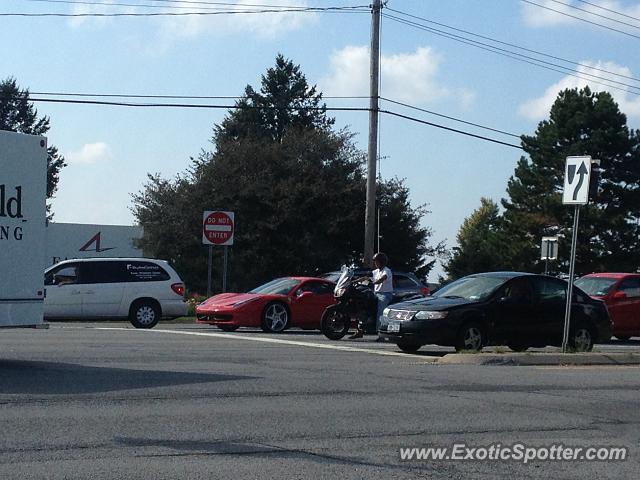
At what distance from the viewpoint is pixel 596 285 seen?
25547mm

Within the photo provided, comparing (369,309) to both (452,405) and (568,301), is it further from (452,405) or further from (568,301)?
(452,405)

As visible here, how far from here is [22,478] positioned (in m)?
7.12

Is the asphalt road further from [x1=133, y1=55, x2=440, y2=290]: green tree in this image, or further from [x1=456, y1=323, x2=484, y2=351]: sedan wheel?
[x1=133, y1=55, x2=440, y2=290]: green tree

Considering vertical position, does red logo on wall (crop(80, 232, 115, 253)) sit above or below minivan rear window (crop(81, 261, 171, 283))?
above

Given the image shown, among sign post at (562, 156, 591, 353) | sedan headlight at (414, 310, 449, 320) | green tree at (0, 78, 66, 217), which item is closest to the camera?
sign post at (562, 156, 591, 353)

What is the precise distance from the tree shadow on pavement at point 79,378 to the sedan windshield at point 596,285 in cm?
1439

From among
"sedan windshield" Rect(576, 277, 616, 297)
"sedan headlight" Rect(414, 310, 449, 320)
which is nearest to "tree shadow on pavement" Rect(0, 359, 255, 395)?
"sedan headlight" Rect(414, 310, 449, 320)

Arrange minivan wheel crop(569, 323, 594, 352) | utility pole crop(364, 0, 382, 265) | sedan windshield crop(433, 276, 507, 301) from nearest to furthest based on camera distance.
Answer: sedan windshield crop(433, 276, 507, 301), minivan wheel crop(569, 323, 594, 352), utility pole crop(364, 0, 382, 265)

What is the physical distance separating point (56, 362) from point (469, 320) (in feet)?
21.1

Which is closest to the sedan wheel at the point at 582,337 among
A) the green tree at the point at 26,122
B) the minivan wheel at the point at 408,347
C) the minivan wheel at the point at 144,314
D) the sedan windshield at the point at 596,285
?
the minivan wheel at the point at 408,347

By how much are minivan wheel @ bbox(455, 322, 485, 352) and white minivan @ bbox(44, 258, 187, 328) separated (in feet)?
32.9

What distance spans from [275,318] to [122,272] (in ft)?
13.0

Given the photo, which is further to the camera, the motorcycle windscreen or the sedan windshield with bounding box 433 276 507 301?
the motorcycle windscreen

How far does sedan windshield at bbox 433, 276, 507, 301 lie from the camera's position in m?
17.6
